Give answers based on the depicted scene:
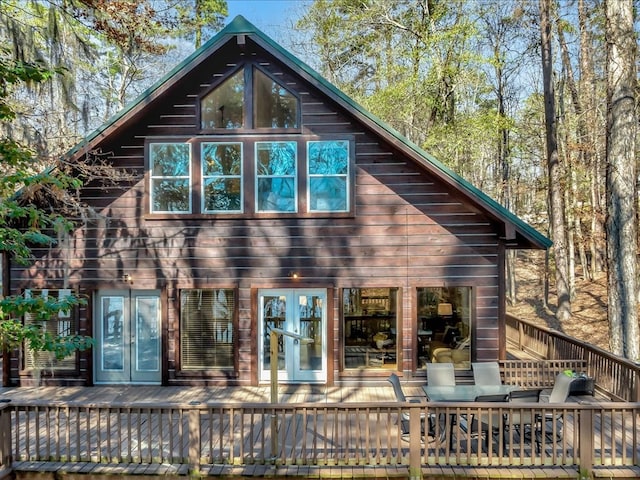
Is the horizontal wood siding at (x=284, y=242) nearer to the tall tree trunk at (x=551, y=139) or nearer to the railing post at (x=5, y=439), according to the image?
the railing post at (x=5, y=439)

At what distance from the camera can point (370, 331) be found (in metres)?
8.77

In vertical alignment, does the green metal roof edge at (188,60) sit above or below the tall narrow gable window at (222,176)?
above

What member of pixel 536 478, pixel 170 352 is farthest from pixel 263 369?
pixel 536 478

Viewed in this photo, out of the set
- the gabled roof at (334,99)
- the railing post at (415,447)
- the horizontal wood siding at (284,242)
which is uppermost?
the gabled roof at (334,99)

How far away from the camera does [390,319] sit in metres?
8.77

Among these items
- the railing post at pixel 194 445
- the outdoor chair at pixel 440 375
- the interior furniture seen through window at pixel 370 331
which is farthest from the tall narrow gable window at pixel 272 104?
the railing post at pixel 194 445

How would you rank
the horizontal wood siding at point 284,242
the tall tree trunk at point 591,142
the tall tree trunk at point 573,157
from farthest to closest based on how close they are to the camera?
the tall tree trunk at point 573,157, the tall tree trunk at point 591,142, the horizontal wood siding at point 284,242

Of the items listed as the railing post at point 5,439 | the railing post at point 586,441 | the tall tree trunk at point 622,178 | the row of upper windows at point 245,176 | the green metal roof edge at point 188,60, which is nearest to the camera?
the railing post at point 586,441

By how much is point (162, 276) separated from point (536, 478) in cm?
698

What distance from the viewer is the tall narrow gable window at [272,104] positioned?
8.62 meters

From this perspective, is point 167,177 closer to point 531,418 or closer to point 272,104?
point 272,104

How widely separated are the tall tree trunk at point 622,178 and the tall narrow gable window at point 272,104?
21.2 ft

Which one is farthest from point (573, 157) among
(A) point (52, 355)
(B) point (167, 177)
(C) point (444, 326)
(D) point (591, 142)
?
(A) point (52, 355)

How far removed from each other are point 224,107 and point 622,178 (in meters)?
8.02
